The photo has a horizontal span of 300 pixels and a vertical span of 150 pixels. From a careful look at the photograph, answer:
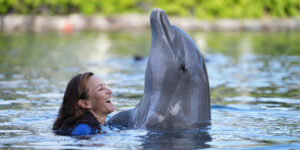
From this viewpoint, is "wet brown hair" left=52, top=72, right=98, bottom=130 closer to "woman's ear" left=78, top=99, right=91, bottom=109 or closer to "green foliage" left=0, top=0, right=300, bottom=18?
"woman's ear" left=78, top=99, right=91, bottom=109

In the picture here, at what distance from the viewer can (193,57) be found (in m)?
5.91

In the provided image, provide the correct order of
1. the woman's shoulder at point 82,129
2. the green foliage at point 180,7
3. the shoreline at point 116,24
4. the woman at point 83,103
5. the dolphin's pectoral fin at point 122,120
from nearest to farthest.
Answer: the woman's shoulder at point 82,129 < the woman at point 83,103 < the dolphin's pectoral fin at point 122,120 < the shoreline at point 116,24 < the green foliage at point 180,7

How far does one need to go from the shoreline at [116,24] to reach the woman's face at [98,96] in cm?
4602

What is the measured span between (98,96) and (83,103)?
0.19 metres

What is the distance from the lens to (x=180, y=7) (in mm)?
65500

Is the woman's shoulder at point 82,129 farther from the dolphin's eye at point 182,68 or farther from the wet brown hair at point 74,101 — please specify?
the dolphin's eye at point 182,68

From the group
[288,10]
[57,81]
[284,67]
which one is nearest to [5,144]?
[57,81]

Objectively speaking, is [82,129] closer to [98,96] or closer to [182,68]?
[98,96]

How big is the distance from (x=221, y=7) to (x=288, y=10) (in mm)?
8501

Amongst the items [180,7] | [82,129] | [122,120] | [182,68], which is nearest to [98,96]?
[82,129]

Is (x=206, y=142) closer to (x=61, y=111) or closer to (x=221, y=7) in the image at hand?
(x=61, y=111)

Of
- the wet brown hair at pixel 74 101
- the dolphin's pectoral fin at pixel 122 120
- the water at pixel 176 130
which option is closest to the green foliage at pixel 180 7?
the water at pixel 176 130

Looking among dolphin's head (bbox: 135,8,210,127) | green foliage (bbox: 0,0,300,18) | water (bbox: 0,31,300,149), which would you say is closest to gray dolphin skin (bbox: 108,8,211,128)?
dolphin's head (bbox: 135,8,210,127)

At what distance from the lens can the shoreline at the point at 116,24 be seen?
5320 centimetres
